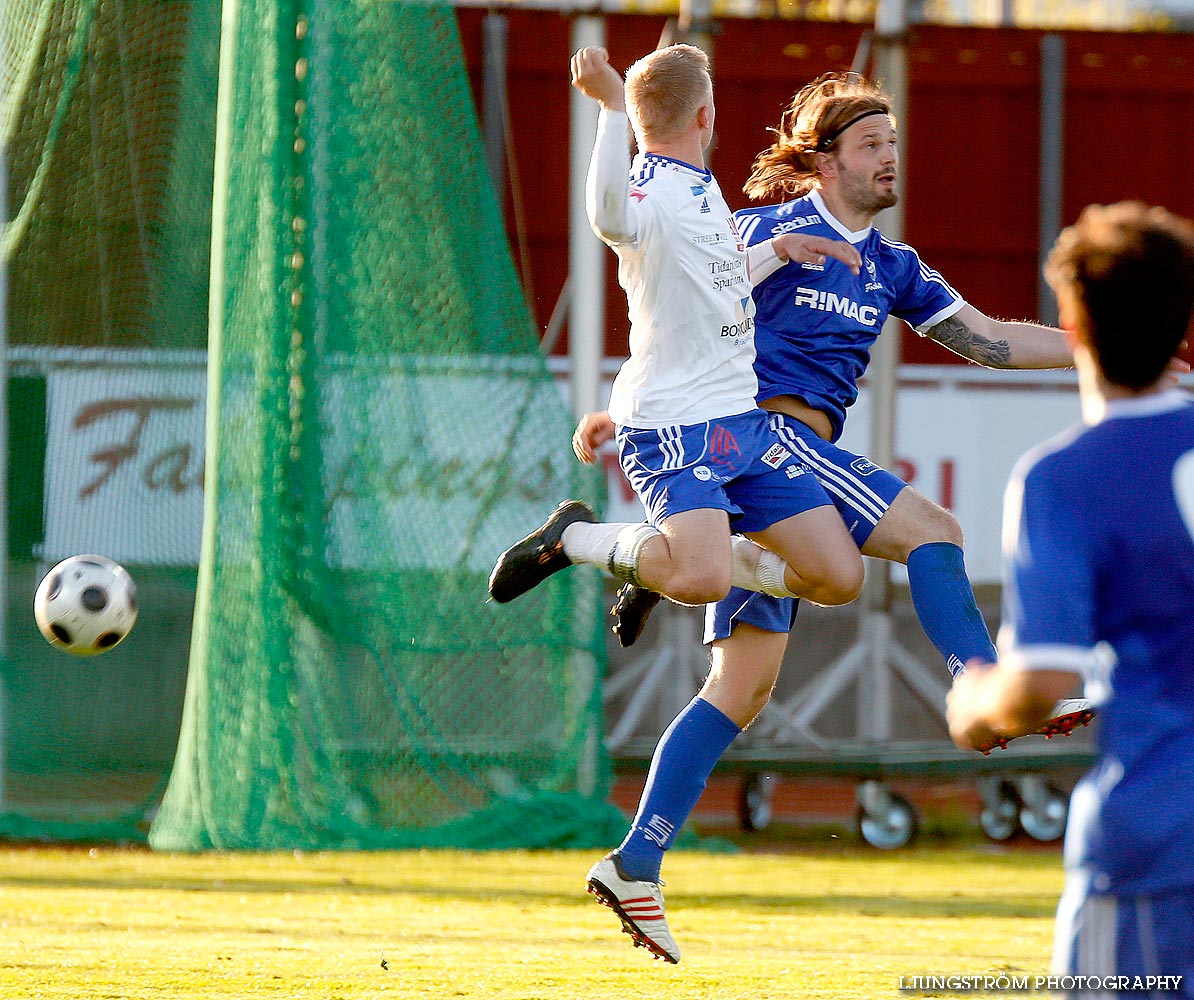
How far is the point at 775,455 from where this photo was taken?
4.71 metres

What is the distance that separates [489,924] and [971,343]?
9.44ft

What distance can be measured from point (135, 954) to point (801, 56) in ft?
30.0

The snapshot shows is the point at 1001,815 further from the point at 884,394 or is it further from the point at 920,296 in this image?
the point at 920,296

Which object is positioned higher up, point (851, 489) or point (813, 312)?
point (813, 312)

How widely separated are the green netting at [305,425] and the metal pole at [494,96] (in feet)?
10.6

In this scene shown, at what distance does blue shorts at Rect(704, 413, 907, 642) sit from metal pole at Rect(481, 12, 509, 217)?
7.83m

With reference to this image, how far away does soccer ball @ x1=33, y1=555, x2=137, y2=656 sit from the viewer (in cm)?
597

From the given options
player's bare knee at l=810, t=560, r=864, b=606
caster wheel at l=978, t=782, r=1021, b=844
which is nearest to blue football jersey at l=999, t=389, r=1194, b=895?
player's bare knee at l=810, t=560, r=864, b=606

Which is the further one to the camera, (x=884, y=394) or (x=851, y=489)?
(x=884, y=394)

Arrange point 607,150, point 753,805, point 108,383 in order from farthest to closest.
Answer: point 753,805 < point 108,383 < point 607,150

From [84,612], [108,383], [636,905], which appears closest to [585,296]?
[108,383]

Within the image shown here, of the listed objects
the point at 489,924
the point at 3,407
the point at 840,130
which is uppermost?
the point at 840,130

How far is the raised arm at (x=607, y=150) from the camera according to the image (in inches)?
169

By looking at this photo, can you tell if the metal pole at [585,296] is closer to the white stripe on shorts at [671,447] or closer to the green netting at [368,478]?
the green netting at [368,478]
